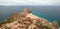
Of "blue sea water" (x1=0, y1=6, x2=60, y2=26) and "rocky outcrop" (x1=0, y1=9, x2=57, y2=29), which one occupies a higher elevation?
"blue sea water" (x1=0, y1=6, x2=60, y2=26)

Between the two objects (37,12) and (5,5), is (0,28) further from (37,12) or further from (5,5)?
(37,12)

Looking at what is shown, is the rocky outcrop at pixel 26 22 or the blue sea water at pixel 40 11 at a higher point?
the blue sea water at pixel 40 11

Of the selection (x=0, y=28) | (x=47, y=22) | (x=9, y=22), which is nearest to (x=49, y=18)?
(x=47, y=22)

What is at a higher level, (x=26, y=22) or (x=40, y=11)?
(x=40, y=11)
